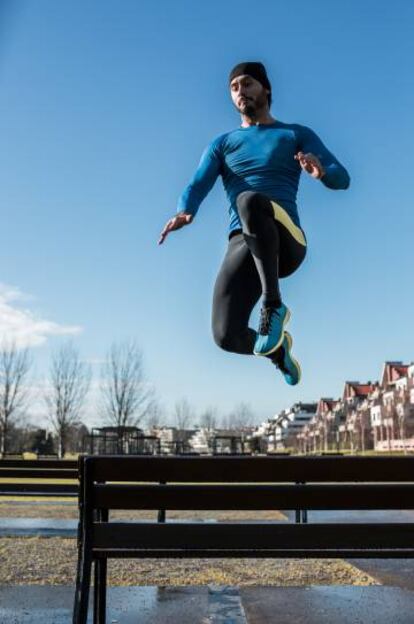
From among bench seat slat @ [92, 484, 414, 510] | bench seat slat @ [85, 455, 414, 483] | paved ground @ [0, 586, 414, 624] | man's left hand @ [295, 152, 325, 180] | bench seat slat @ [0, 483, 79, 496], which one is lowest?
paved ground @ [0, 586, 414, 624]

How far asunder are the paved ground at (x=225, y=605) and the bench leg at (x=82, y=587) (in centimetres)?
144

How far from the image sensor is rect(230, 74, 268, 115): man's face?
11.8 feet

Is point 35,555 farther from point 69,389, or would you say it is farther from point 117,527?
point 69,389

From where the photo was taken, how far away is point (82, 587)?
7.97 ft

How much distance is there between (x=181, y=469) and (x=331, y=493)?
610mm

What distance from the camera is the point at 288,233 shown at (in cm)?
332

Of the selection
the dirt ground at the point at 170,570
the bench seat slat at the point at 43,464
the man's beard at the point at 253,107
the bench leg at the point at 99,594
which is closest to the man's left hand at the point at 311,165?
the man's beard at the point at 253,107

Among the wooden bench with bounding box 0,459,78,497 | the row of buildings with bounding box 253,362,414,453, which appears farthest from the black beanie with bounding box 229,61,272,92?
the row of buildings with bounding box 253,362,414,453

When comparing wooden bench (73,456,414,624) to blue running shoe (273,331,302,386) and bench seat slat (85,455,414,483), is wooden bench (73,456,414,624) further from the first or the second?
blue running shoe (273,331,302,386)

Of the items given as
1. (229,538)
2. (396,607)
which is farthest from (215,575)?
(229,538)

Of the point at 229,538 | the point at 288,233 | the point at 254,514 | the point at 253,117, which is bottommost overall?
the point at 254,514

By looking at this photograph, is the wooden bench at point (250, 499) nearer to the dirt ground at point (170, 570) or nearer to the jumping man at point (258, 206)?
the jumping man at point (258, 206)

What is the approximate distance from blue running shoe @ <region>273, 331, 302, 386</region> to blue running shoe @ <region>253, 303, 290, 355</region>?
0.11 m

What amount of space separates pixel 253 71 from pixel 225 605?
3288 mm
